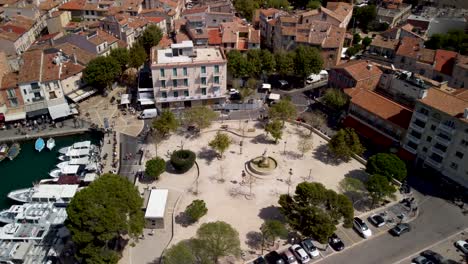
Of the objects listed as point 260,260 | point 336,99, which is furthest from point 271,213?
point 336,99

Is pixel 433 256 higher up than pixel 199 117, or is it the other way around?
pixel 199 117

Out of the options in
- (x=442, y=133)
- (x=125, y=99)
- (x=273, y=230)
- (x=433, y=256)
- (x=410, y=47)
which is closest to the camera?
(x=273, y=230)

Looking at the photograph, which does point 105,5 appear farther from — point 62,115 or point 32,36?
point 62,115

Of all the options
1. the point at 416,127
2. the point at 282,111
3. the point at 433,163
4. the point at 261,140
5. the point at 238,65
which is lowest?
the point at 261,140

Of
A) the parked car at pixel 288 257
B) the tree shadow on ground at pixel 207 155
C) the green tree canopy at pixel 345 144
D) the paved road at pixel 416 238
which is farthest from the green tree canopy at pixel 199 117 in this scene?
the paved road at pixel 416 238

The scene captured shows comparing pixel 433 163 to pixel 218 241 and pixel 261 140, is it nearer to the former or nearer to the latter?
pixel 261 140

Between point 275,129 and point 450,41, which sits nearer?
point 275,129

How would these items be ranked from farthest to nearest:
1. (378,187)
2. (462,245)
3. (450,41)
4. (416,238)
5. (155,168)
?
(450,41), (155,168), (378,187), (416,238), (462,245)

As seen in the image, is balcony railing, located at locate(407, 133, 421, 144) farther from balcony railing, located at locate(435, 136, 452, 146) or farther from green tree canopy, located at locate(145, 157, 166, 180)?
green tree canopy, located at locate(145, 157, 166, 180)

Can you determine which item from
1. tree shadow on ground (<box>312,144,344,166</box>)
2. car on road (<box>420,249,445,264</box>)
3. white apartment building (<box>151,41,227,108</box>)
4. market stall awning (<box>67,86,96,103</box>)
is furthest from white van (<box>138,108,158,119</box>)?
car on road (<box>420,249,445,264</box>)
